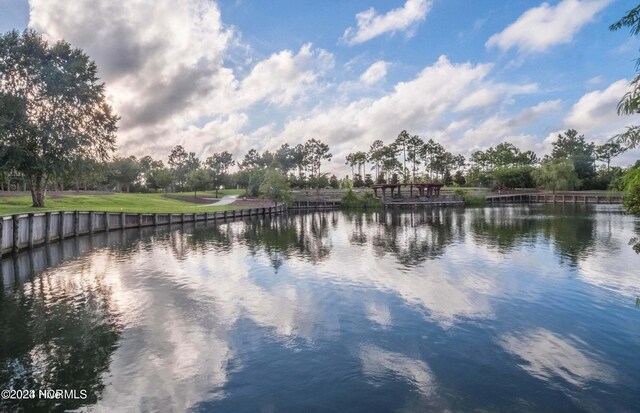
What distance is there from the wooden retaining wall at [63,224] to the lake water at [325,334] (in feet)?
7.08

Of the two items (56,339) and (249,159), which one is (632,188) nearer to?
(56,339)

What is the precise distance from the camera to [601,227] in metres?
38.8

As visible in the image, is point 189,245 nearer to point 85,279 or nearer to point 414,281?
point 85,279

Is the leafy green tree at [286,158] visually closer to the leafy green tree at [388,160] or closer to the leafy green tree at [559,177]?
the leafy green tree at [388,160]

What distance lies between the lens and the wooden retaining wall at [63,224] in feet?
78.7

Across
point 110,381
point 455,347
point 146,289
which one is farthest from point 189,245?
point 455,347

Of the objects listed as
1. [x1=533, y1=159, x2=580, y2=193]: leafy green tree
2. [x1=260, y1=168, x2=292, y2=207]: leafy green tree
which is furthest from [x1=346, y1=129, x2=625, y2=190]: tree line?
[x1=260, y1=168, x2=292, y2=207]: leafy green tree

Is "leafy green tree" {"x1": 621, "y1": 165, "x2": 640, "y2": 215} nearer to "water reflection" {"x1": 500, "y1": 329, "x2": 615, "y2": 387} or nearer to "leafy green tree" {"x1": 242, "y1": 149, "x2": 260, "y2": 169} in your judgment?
"water reflection" {"x1": 500, "y1": 329, "x2": 615, "y2": 387}

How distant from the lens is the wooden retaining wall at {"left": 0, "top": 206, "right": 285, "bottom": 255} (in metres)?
24.0

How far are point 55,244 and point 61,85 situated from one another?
2152cm

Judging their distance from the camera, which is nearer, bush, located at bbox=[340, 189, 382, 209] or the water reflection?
the water reflection

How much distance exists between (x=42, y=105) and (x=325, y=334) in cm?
4630

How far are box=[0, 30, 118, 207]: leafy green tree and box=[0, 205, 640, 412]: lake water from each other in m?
Answer: 21.1

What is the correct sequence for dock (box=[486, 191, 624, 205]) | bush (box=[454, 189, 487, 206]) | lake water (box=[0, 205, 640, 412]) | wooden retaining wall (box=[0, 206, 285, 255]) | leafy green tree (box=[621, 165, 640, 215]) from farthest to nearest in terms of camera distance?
1. bush (box=[454, 189, 487, 206])
2. dock (box=[486, 191, 624, 205])
3. wooden retaining wall (box=[0, 206, 285, 255])
4. lake water (box=[0, 205, 640, 412])
5. leafy green tree (box=[621, 165, 640, 215])
